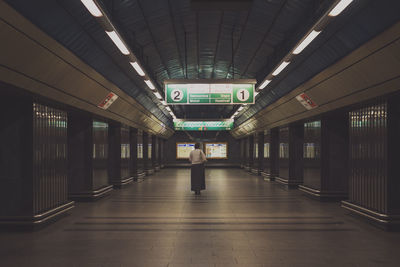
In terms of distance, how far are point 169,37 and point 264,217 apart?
5.39 meters

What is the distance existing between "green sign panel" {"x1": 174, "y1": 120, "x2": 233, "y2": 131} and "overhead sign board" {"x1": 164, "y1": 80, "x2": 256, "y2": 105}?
17.2 metres

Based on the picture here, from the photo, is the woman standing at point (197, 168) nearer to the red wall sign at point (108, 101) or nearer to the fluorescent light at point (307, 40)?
the red wall sign at point (108, 101)

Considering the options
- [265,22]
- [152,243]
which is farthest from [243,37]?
[152,243]

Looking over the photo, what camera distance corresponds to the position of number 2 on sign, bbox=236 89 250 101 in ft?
32.2

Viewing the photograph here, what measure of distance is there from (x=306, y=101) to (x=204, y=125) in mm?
17907

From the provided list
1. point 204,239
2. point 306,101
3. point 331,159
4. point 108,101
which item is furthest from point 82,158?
point 331,159

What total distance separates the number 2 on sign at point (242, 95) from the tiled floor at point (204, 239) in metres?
3.19

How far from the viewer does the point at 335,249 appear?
484 centimetres

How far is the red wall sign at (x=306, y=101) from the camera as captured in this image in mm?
9309

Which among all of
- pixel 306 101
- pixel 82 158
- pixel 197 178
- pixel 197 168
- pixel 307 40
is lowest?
pixel 197 178

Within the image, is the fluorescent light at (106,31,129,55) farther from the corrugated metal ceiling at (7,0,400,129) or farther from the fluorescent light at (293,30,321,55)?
the fluorescent light at (293,30,321,55)

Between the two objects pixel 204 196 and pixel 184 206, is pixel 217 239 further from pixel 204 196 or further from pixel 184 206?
pixel 204 196

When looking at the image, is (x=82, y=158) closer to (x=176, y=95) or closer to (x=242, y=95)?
(x=176, y=95)

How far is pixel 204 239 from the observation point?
533 cm
